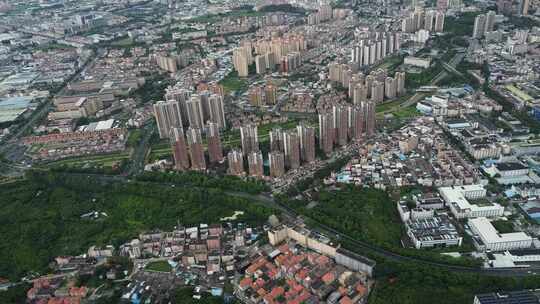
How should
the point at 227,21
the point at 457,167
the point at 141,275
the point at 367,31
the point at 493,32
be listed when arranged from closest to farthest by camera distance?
the point at 141,275, the point at 457,167, the point at 493,32, the point at 367,31, the point at 227,21

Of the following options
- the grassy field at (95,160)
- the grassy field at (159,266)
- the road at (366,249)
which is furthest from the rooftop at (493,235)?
the grassy field at (95,160)

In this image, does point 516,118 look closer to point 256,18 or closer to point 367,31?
point 367,31

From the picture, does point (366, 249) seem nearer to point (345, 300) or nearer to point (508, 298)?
point (345, 300)

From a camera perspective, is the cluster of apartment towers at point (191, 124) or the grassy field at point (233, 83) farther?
the grassy field at point (233, 83)

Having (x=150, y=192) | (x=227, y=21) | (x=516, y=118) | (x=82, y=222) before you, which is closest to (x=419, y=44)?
(x=516, y=118)

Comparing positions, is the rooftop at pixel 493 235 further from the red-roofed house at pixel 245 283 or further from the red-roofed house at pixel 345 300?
the red-roofed house at pixel 245 283

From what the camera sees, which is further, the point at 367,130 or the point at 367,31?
the point at 367,31

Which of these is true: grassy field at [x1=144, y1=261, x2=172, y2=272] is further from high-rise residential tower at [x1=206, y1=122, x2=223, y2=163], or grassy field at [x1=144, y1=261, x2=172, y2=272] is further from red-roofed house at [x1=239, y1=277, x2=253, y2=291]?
high-rise residential tower at [x1=206, y1=122, x2=223, y2=163]

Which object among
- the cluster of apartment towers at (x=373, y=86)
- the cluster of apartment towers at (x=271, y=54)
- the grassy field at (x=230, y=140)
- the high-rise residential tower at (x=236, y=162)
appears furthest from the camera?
the cluster of apartment towers at (x=271, y=54)
